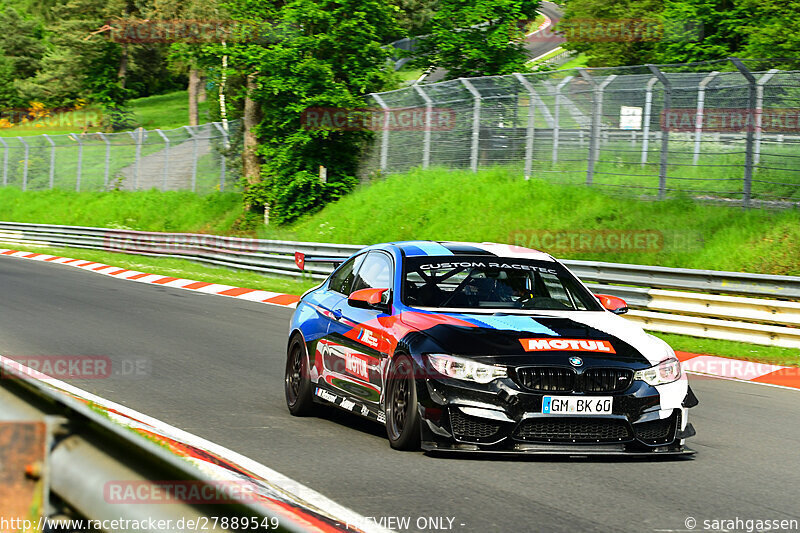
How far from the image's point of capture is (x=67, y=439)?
344 cm

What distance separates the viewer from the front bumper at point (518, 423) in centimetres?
667

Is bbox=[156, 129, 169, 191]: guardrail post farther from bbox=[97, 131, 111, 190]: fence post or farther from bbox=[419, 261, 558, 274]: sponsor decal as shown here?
bbox=[419, 261, 558, 274]: sponsor decal

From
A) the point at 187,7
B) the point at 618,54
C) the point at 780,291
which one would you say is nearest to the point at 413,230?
the point at 780,291

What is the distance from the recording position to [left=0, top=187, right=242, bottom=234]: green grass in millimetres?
39156

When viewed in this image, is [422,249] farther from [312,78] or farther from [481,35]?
[481,35]

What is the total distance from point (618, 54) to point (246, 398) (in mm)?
50737

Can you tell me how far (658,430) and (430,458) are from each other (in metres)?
1.47

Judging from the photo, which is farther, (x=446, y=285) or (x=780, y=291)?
(x=780, y=291)

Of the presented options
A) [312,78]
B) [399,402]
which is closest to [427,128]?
[312,78]

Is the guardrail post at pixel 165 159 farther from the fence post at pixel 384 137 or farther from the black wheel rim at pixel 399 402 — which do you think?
the black wheel rim at pixel 399 402

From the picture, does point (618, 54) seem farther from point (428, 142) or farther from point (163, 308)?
point (163, 308)

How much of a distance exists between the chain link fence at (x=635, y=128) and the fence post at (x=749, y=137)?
0.8 inches

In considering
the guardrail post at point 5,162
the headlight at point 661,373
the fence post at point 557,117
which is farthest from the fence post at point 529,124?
the guardrail post at point 5,162

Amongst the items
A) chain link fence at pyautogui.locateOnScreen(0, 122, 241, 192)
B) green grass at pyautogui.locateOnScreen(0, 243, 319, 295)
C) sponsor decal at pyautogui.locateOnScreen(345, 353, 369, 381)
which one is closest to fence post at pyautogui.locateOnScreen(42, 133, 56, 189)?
chain link fence at pyautogui.locateOnScreen(0, 122, 241, 192)
